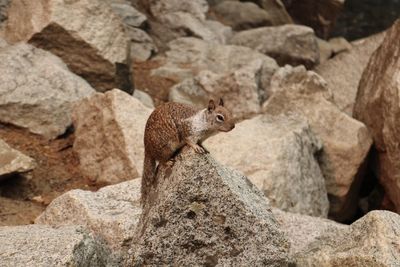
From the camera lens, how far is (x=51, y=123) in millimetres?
9422

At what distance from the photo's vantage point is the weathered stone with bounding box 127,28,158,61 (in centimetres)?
1421

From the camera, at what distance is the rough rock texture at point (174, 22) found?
619 inches

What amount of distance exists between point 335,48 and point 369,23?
12.9ft

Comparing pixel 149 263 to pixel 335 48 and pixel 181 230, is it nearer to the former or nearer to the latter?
pixel 181 230

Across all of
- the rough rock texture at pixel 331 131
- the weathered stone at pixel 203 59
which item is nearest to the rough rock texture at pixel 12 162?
the rough rock texture at pixel 331 131

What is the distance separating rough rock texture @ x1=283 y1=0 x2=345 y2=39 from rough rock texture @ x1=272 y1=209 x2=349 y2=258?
1337cm

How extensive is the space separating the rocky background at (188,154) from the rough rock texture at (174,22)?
2.41 ft

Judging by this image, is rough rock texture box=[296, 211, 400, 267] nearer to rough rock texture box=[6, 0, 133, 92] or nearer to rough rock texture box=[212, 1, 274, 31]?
rough rock texture box=[6, 0, 133, 92]

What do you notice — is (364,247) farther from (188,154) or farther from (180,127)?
(180,127)

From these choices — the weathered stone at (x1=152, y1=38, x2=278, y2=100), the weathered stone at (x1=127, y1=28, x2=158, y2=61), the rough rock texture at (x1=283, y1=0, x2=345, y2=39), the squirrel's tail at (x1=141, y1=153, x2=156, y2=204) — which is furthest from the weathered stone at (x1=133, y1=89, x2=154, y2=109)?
the rough rock texture at (x1=283, y1=0, x2=345, y2=39)

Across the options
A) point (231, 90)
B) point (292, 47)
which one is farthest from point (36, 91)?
point (292, 47)

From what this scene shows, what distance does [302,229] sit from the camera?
22.0 feet

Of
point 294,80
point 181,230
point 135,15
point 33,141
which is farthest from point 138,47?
point 181,230

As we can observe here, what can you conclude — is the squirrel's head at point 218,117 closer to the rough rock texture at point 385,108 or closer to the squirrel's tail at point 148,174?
the squirrel's tail at point 148,174
